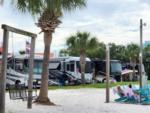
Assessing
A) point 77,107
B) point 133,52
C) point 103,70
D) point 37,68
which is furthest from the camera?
point 133,52

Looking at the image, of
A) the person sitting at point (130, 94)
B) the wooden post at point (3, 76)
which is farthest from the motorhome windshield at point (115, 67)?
the wooden post at point (3, 76)

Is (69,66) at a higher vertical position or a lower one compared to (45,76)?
higher

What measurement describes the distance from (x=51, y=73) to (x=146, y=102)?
914 inches

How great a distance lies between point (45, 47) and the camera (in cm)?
2058

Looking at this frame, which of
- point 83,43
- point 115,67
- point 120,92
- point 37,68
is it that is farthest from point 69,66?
point 120,92

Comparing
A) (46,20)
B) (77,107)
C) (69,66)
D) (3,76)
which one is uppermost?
(46,20)

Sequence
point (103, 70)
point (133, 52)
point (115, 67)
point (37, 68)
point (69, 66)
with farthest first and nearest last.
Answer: point (133, 52) → point (115, 67) → point (103, 70) → point (69, 66) → point (37, 68)

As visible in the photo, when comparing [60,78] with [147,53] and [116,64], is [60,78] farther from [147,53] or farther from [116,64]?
[147,53]

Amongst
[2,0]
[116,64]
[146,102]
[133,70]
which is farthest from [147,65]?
[2,0]

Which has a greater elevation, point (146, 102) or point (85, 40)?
point (85, 40)

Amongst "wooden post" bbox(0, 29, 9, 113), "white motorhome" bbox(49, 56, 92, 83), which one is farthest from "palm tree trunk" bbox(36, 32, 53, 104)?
"white motorhome" bbox(49, 56, 92, 83)

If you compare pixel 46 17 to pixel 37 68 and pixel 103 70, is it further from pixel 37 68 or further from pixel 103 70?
pixel 103 70

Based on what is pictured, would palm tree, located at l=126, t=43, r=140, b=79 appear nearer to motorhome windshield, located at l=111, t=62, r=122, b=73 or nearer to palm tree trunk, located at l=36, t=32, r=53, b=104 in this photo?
motorhome windshield, located at l=111, t=62, r=122, b=73

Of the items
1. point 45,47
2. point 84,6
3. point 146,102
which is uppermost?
point 84,6
